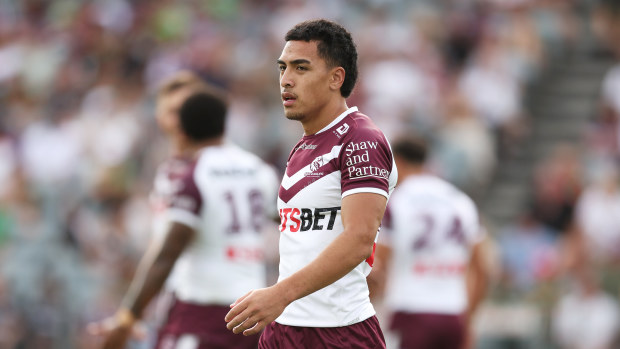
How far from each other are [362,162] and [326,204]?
0.98ft

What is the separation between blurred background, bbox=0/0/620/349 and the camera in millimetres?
12695

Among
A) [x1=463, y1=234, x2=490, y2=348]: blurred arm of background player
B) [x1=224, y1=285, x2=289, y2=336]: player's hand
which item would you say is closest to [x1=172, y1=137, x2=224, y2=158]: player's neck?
[x1=463, y1=234, x2=490, y2=348]: blurred arm of background player

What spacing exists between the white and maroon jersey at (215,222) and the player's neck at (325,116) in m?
2.04

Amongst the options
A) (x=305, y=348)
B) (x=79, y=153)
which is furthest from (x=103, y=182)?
(x=305, y=348)

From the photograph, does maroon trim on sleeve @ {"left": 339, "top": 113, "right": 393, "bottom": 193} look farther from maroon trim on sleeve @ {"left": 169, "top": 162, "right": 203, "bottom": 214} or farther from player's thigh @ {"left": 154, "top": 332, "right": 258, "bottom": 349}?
player's thigh @ {"left": 154, "top": 332, "right": 258, "bottom": 349}

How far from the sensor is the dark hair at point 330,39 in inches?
189

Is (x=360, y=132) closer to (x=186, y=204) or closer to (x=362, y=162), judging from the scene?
(x=362, y=162)

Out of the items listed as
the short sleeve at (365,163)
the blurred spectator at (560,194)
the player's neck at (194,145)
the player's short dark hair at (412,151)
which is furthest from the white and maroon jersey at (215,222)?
the blurred spectator at (560,194)

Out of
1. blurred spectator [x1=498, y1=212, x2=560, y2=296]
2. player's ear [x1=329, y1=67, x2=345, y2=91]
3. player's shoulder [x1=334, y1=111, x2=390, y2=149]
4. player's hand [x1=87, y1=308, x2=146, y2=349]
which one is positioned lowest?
blurred spectator [x1=498, y1=212, x2=560, y2=296]

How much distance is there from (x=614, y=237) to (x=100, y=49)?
907 cm

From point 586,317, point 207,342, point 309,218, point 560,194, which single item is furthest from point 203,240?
point 560,194

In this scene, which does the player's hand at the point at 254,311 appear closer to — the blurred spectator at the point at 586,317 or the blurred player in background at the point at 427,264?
the blurred player in background at the point at 427,264

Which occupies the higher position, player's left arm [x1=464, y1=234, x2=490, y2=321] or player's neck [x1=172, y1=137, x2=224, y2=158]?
player's neck [x1=172, y1=137, x2=224, y2=158]

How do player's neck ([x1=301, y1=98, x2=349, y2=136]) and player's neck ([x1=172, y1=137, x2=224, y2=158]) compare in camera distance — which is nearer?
player's neck ([x1=301, y1=98, x2=349, y2=136])
